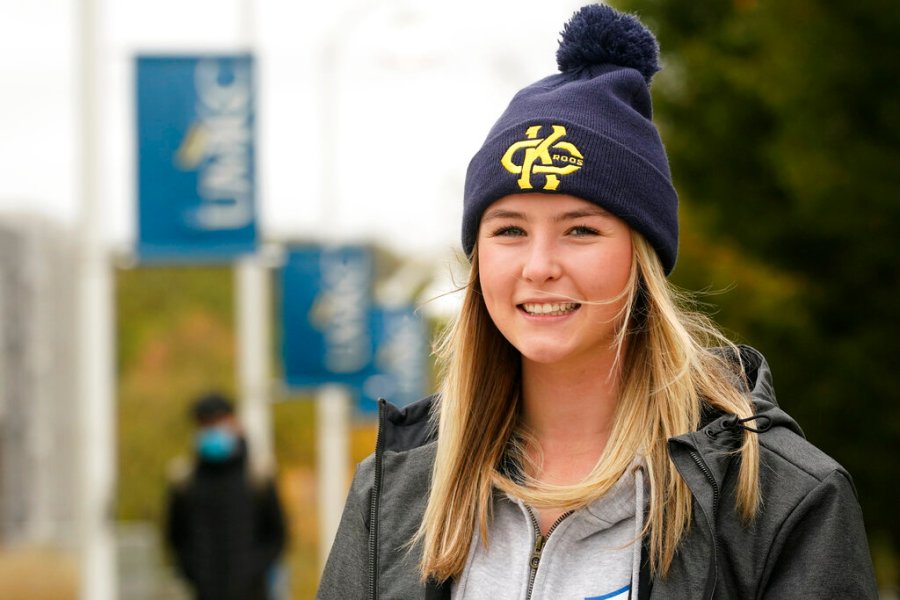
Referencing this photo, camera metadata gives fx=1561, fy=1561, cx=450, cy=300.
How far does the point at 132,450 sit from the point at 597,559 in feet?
173

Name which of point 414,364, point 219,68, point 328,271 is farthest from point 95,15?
point 414,364

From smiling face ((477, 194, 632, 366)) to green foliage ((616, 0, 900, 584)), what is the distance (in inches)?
308

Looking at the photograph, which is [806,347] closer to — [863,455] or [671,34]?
[863,455]

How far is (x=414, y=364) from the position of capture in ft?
86.0

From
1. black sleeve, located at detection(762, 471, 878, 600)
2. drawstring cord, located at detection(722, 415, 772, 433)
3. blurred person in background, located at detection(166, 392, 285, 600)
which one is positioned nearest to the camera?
black sleeve, located at detection(762, 471, 878, 600)

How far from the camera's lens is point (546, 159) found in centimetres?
292

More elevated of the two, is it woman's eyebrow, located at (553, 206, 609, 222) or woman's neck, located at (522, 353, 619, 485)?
woman's eyebrow, located at (553, 206, 609, 222)

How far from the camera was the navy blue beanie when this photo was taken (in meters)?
2.91

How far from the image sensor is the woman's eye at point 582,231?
115 inches

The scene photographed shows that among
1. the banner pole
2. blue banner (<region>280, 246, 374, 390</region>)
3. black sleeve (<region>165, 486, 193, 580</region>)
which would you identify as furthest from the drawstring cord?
blue banner (<region>280, 246, 374, 390</region>)

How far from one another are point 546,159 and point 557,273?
0.72 ft

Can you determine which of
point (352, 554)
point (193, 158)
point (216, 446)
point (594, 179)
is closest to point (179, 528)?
point (216, 446)

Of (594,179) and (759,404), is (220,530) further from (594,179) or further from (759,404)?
(759,404)

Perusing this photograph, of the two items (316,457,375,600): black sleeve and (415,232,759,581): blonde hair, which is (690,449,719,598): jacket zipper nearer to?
(415,232,759,581): blonde hair
